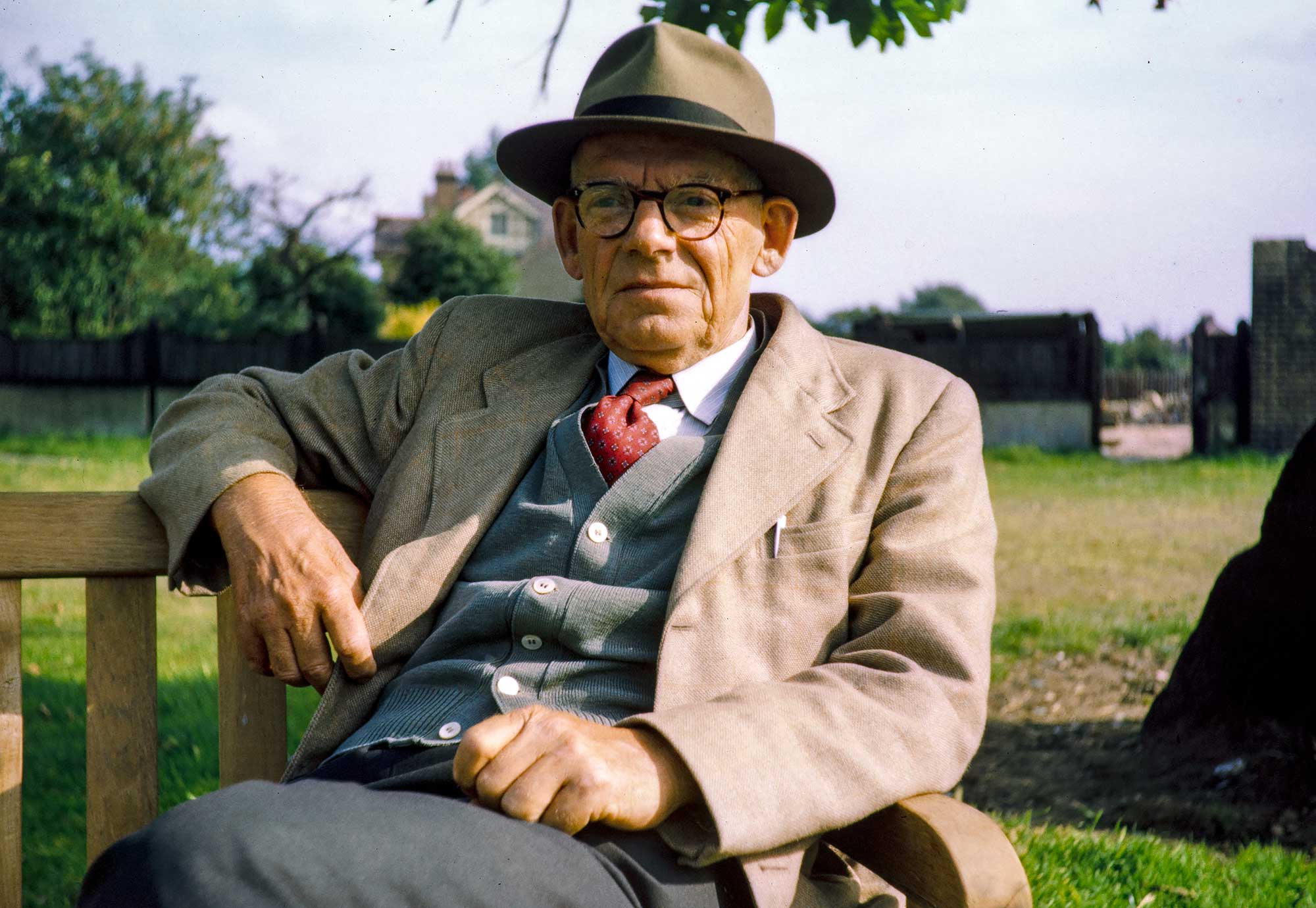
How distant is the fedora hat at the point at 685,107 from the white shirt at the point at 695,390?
381mm

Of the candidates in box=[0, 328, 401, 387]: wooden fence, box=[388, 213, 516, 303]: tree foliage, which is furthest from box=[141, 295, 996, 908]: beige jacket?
box=[388, 213, 516, 303]: tree foliage

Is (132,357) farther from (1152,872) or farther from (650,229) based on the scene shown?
(1152,872)

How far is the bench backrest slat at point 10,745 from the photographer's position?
7.32 feet

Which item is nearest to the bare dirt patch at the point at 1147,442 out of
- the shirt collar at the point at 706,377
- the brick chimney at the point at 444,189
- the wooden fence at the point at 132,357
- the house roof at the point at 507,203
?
the wooden fence at the point at 132,357

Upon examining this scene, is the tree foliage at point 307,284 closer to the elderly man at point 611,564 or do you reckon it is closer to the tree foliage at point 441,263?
the tree foliage at point 441,263

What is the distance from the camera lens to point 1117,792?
161 inches

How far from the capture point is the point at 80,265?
2355 cm

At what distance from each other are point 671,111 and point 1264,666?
292 cm

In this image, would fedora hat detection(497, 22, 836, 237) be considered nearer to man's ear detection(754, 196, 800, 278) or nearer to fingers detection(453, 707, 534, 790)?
man's ear detection(754, 196, 800, 278)

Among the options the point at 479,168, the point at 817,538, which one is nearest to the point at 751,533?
the point at 817,538

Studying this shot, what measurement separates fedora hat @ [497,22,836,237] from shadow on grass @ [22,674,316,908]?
6.92 ft

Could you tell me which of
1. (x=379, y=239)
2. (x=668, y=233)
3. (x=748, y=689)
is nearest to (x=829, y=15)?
(x=668, y=233)

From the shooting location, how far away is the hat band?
246 centimetres

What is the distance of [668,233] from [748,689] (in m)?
1.01
